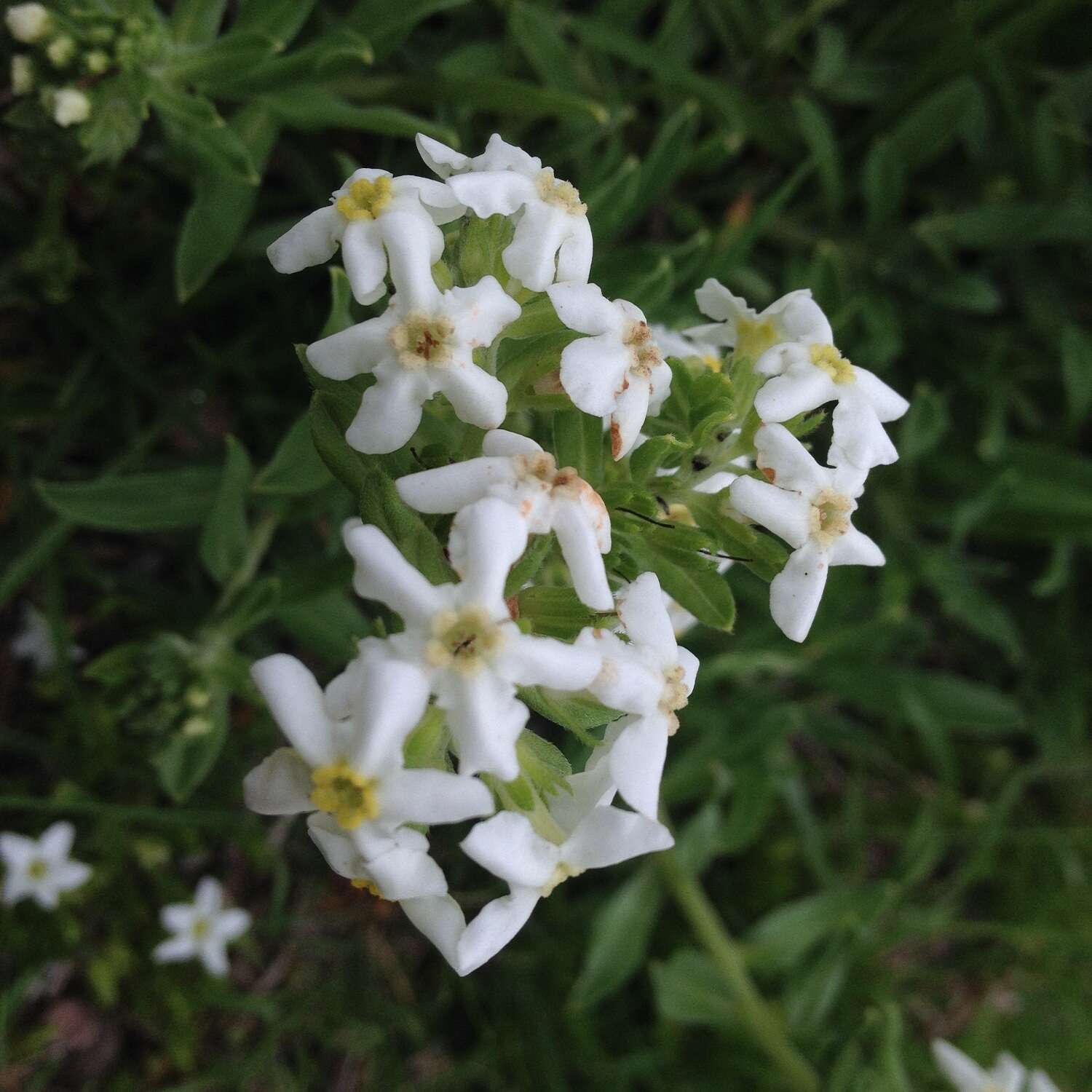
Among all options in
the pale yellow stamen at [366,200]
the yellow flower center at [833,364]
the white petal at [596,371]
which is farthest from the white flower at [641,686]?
the pale yellow stamen at [366,200]

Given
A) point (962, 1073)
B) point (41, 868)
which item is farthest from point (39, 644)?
point (962, 1073)

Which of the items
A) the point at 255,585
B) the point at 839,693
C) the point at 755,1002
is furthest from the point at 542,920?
the point at 255,585

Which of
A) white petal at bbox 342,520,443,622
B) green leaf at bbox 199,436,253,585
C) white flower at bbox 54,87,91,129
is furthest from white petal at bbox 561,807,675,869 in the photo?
white flower at bbox 54,87,91,129

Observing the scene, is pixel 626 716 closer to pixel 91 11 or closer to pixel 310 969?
pixel 91 11

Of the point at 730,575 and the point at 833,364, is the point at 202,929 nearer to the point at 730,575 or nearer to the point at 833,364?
the point at 730,575

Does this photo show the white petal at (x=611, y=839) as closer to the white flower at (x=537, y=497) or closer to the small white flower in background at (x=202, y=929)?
the white flower at (x=537, y=497)
